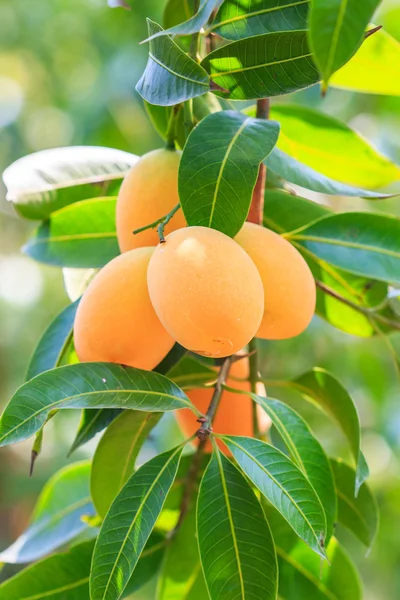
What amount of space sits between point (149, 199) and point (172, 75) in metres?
0.12

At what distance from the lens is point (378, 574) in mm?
2416

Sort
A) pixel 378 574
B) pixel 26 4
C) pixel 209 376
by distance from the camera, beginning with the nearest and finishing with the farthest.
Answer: pixel 209 376 < pixel 378 574 < pixel 26 4

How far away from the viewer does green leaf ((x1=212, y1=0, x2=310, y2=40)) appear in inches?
19.8

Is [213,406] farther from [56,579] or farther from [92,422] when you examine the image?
[56,579]

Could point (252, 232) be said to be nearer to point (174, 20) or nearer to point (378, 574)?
point (174, 20)

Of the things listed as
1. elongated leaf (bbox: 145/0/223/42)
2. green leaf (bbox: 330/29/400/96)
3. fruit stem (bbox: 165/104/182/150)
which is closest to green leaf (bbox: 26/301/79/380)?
fruit stem (bbox: 165/104/182/150)

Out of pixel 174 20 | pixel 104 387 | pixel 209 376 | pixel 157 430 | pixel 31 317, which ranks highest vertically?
pixel 174 20

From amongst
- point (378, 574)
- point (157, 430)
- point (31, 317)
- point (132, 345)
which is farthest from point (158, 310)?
point (31, 317)

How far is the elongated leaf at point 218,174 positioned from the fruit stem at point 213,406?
0.15 metres

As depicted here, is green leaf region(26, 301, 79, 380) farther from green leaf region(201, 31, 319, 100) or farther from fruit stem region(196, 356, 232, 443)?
green leaf region(201, 31, 319, 100)

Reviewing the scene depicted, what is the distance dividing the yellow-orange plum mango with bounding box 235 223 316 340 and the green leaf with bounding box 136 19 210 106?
0.39 ft

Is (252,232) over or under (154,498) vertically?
over

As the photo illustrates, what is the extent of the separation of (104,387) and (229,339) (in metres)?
0.10

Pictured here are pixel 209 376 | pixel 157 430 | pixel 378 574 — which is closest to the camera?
pixel 209 376
